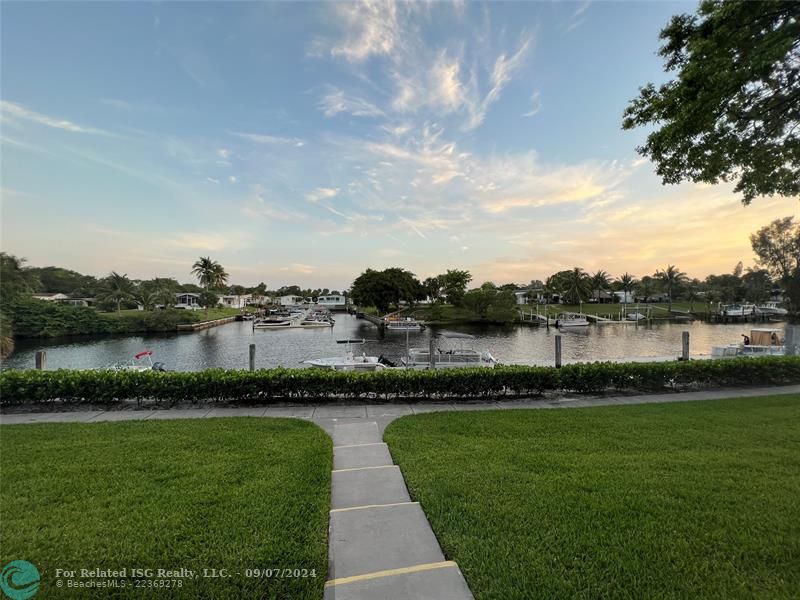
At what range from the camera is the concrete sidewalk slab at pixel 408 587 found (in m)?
2.75

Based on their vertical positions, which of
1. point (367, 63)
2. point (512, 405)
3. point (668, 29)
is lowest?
point (512, 405)

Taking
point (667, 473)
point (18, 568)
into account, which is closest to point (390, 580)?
point (18, 568)

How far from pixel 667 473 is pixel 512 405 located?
15.8 ft

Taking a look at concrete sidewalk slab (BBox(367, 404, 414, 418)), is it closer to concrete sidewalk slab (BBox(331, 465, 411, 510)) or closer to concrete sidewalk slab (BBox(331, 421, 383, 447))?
concrete sidewalk slab (BBox(331, 421, 383, 447))

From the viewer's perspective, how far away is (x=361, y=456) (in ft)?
19.1

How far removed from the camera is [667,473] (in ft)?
15.8

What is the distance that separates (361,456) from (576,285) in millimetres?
84330

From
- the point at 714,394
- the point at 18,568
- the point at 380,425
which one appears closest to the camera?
the point at 18,568

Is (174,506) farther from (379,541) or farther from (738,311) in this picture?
(738,311)

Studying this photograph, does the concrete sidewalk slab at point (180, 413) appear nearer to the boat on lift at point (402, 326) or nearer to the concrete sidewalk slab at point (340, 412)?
the concrete sidewalk slab at point (340, 412)

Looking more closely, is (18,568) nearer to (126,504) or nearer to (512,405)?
(126,504)

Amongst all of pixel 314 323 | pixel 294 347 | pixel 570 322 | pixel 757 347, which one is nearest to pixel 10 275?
pixel 294 347

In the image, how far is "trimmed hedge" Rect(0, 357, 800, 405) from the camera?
9.54 metres

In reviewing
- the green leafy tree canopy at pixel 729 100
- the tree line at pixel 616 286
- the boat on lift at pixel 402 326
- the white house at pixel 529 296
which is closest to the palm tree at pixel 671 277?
the tree line at pixel 616 286
